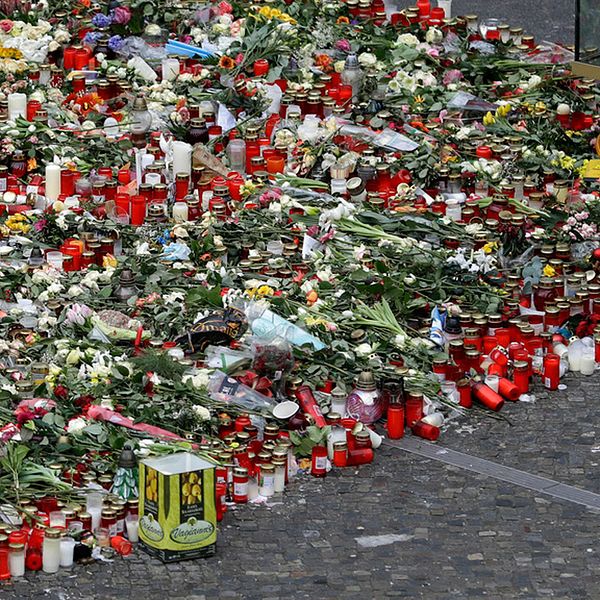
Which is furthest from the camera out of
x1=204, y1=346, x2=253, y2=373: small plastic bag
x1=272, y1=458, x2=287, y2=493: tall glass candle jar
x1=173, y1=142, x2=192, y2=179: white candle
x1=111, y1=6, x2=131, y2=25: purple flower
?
x1=111, y1=6, x2=131, y2=25: purple flower

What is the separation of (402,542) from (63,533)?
173 cm

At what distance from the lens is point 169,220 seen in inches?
549

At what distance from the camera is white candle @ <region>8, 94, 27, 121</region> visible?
1526cm

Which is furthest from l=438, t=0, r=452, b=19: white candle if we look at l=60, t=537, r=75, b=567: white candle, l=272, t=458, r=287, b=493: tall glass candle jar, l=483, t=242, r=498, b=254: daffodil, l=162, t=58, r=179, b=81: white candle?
l=60, t=537, r=75, b=567: white candle

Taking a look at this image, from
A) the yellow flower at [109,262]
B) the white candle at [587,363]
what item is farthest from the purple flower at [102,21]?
the white candle at [587,363]

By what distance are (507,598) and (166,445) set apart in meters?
2.03

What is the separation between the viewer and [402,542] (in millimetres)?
10633

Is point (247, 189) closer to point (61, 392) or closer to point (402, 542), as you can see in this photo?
point (61, 392)

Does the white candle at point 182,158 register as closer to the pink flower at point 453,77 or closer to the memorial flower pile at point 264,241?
the memorial flower pile at point 264,241

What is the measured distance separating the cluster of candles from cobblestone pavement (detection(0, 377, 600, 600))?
84mm

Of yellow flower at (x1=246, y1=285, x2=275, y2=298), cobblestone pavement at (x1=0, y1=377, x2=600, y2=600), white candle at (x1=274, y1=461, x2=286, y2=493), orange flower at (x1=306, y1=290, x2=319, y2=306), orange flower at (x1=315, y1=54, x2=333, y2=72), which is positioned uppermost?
orange flower at (x1=315, y1=54, x2=333, y2=72)

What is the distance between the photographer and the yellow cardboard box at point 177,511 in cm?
1024

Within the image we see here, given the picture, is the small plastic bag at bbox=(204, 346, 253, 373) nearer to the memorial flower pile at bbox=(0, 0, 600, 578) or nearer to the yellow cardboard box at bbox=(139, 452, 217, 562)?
the memorial flower pile at bbox=(0, 0, 600, 578)

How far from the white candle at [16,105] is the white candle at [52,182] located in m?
1.13
